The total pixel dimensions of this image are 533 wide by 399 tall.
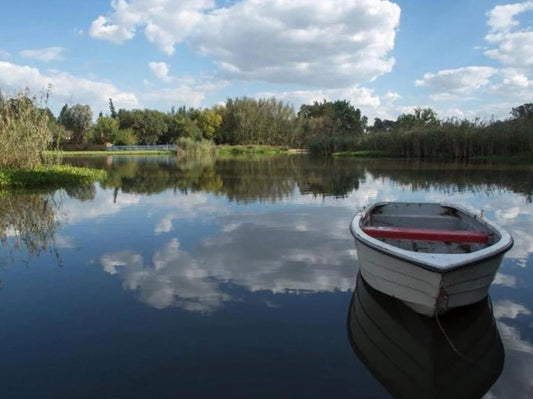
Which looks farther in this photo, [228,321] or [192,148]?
→ [192,148]

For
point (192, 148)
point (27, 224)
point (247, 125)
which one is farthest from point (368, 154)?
point (27, 224)

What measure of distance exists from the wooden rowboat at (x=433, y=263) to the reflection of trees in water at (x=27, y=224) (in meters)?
6.33

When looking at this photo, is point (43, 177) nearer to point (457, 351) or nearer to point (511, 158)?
point (457, 351)

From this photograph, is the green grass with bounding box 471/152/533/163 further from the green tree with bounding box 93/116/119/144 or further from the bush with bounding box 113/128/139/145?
the green tree with bounding box 93/116/119/144

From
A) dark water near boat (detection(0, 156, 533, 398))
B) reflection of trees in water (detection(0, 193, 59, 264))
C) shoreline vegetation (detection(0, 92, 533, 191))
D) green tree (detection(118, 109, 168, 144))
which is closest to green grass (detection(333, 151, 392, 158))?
shoreline vegetation (detection(0, 92, 533, 191))

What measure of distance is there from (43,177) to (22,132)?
84.7 inches

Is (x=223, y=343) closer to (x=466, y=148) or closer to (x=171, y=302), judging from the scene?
(x=171, y=302)

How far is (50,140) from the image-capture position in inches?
790

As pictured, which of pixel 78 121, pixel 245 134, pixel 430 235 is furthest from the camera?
pixel 245 134

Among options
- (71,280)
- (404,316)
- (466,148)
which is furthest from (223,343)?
(466,148)

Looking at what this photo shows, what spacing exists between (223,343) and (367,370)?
1.63 meters

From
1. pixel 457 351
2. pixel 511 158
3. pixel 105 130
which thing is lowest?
pixel 457 351

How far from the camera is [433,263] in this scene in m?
4.62

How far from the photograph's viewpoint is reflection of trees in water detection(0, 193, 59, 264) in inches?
361
